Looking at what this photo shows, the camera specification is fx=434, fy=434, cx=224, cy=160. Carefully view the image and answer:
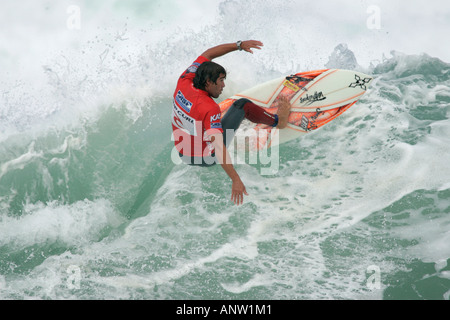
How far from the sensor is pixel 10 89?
21.0 feet

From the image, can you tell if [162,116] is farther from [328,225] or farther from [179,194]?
[328,225]

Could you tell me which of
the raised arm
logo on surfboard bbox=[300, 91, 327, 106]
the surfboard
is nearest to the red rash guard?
the raised arm

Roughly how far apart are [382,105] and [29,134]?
4727 mm

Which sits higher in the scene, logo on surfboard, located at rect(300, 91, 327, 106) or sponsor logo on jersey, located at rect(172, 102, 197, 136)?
logo on surfboard, located at rect(300, 91, 327, 106)

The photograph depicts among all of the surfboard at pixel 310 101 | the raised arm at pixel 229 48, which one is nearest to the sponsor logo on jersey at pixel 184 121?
the raised arm at pixel 229 48

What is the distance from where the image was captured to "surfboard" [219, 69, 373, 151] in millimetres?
5383

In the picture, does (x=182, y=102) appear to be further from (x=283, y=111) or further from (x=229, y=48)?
(x=283, y=111)

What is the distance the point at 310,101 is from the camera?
5.39 meters

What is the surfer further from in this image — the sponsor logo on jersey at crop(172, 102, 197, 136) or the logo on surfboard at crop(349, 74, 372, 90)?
the logo on surfboard at crop(349, 74, 372, 90)

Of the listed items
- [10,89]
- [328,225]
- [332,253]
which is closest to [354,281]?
[332,253]

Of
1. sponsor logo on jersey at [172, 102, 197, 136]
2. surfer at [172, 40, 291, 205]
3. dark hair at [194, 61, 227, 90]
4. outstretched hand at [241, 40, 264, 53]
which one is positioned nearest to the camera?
surfer at [172, 40, 291, 205]

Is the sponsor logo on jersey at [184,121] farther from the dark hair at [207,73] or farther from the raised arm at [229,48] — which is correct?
the raised arm at [229,48]

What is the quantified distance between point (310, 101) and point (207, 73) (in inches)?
76.4

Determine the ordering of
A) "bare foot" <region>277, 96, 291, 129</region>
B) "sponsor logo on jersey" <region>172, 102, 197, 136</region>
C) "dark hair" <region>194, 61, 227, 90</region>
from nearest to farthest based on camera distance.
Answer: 1. "dark hair" <region>194, 61, 227, 90</region>
2. "sponsor logo on jersey" <region>172, 102, 197, 136</region>
3. "bare foot" <region>277, 96, 291, 129</region>
